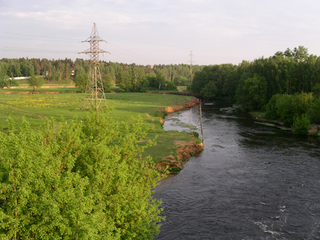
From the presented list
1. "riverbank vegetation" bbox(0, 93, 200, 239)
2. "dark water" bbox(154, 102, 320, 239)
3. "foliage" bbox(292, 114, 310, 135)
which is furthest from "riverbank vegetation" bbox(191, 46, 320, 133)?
"riverbank vegetation" bbox(0, 93, 200, 239)

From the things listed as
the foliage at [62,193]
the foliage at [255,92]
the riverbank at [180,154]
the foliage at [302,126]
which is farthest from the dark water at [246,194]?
the foliage at [255,92]

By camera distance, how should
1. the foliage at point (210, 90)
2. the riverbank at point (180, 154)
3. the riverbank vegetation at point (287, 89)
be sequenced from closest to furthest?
the riverbank at point (180, 154)
the riverbank vegetation at point (287, 89)
the foliage at point (210, 90)

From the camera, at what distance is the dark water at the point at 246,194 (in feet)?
69.9

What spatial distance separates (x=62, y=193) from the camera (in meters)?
10.5

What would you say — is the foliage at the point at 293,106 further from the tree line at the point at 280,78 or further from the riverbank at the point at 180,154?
the riverbank at the point at 180,154

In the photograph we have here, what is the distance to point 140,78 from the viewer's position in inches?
6914

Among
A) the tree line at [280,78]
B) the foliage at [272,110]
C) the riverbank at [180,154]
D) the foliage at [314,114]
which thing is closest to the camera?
the riverbank at [180,154]

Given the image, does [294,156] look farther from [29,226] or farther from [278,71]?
[278,71]

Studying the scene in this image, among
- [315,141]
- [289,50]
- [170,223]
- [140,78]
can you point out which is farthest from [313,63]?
[140,78]

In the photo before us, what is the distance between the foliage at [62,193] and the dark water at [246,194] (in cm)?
823

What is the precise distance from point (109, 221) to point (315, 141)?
47330 mm

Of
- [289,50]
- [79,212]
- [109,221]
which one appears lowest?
[109,221]

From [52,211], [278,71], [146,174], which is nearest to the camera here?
[52,211]

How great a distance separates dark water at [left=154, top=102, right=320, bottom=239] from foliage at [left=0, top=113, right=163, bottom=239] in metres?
8.23
